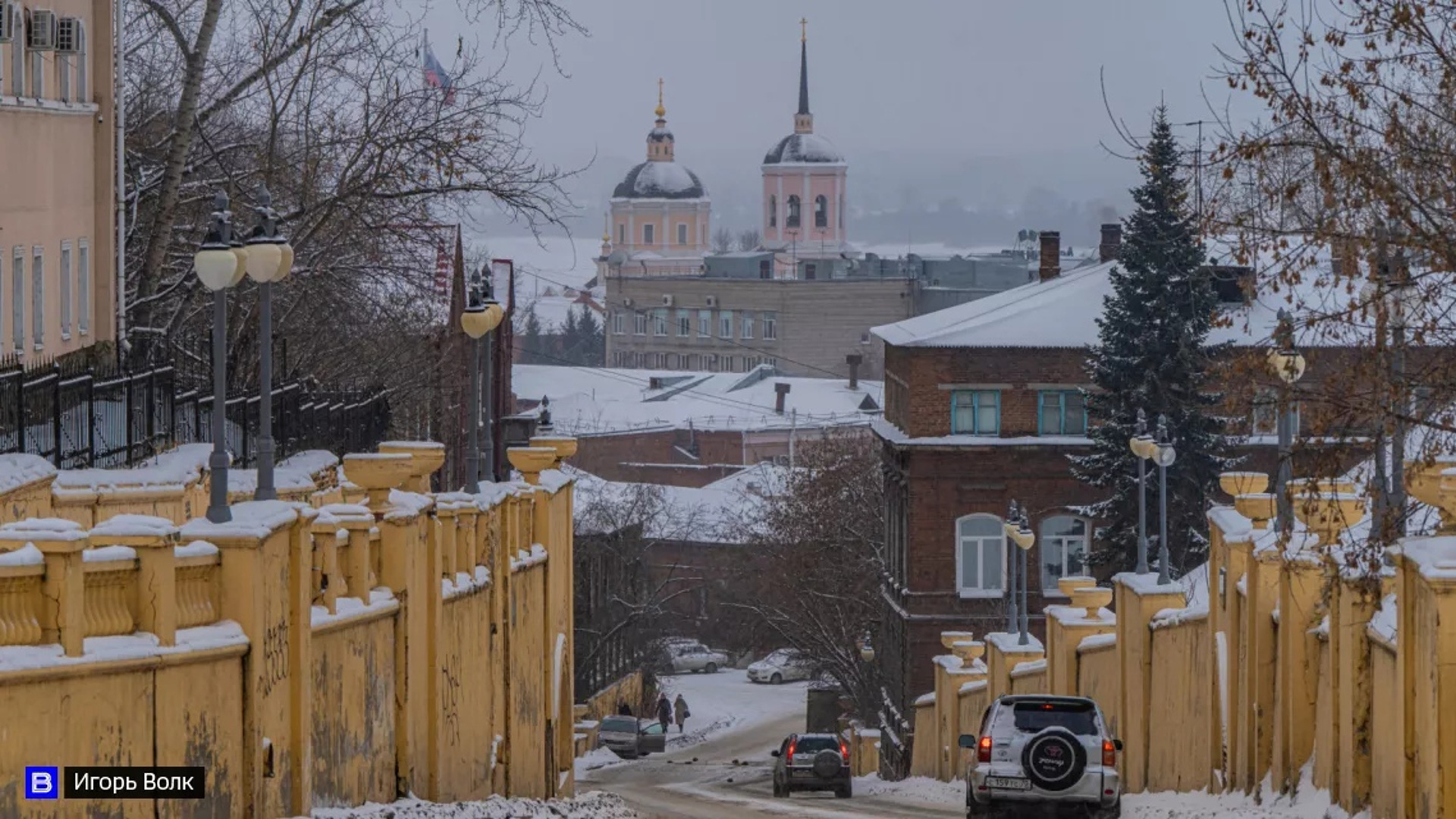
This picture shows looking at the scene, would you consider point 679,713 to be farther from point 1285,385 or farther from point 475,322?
point 1285,385

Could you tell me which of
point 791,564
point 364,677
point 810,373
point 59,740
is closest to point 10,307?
point 364,677

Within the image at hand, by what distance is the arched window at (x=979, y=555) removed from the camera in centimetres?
6512

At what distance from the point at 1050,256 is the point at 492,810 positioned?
6013cm

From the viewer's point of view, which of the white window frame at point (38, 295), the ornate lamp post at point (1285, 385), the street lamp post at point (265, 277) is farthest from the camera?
the white window frame at point (38, 295)

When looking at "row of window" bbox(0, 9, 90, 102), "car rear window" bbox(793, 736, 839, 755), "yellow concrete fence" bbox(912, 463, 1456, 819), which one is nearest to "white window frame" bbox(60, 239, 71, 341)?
"row of window" bbox(0, 9, 90, 102)

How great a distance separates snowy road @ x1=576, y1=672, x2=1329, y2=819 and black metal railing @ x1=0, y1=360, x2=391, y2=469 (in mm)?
5978

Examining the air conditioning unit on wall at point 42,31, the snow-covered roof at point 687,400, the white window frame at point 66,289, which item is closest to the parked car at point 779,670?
the snow-covered roof at point 687,400

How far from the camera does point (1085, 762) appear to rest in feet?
78.7

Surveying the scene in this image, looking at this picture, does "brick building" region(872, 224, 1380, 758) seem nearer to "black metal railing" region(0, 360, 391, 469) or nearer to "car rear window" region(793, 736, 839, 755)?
"car rear window" region(793, 736, 839, 755)

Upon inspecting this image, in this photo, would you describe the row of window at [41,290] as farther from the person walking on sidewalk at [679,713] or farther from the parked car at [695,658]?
the parked car at [695,658]

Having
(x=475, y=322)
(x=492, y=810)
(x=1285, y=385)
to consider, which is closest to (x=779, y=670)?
(x=475, y=322)

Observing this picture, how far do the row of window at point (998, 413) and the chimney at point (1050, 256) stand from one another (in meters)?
13.2

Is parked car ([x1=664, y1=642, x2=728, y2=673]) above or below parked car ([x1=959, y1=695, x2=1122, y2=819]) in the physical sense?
below

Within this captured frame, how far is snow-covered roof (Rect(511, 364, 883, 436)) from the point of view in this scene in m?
142
